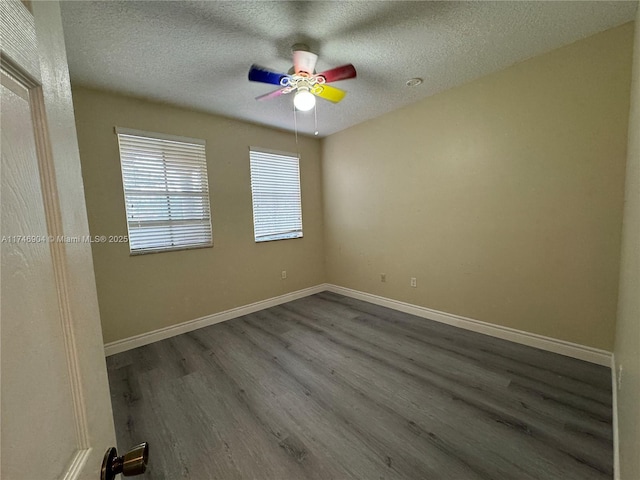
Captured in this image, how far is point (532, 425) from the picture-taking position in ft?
5.16

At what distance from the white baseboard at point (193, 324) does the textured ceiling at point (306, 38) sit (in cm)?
248

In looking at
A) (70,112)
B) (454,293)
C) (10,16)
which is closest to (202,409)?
(70,112)

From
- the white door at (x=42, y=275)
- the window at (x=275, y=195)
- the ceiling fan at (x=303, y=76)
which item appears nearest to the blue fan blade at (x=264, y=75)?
the ceiling fan at (x=303, y=76)

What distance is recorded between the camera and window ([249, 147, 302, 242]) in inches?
144

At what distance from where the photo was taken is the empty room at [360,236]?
A: 48 centimetres

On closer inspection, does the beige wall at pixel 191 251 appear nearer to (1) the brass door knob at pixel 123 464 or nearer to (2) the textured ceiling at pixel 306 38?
(2) the textured ceiling at pixel 306 38

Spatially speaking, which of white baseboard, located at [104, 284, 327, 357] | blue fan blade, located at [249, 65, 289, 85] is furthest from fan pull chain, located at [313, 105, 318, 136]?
white baseboard, located at [104, 284, 327, 357]

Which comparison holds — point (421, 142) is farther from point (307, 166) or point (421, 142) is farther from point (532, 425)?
point (532, 425)

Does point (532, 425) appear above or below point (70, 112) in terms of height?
below

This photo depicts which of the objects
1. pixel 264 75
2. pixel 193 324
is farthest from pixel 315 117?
pixel 193 324

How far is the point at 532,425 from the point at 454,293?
4.86 ft

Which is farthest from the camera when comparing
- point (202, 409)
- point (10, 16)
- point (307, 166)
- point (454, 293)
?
point (307, 166)

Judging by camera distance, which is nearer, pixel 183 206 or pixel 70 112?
pixel 70 112

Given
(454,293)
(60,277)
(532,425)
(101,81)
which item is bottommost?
(532,425)
